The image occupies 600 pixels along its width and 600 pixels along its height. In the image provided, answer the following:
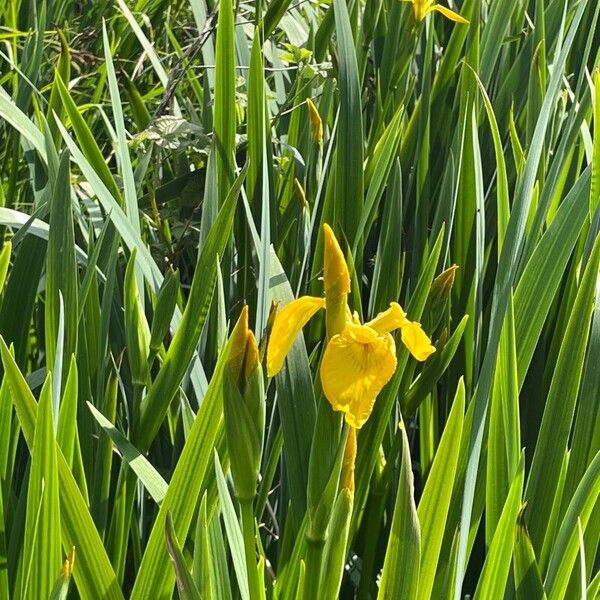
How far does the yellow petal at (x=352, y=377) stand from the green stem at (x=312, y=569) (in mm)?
94

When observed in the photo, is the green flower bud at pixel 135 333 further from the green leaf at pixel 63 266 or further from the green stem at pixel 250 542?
the green stem at pixel 250 542

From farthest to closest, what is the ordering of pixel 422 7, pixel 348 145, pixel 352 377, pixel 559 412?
1. pixel 422 7
2. pixel 348 145
3. pixel 559 412
4. pixel 352 377

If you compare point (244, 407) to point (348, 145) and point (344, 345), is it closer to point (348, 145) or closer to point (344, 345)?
A: point (344, 345)

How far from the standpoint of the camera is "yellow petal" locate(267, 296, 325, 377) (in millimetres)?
412

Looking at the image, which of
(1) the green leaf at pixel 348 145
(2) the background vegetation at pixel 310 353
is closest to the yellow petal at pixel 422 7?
(2) the background vegetation at pixel 310 353

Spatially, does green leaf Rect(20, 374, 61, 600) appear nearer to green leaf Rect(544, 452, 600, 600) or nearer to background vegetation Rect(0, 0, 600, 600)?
background vegetation Rect(0, 0, 600, 600)

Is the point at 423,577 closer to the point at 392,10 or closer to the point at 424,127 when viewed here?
the point at 424,127

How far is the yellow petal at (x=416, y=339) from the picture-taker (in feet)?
1.41

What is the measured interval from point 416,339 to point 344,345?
5 centimetres

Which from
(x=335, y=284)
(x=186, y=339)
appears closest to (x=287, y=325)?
(x=335, y=284)

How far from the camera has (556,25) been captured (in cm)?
120

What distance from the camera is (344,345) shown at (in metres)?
0.40

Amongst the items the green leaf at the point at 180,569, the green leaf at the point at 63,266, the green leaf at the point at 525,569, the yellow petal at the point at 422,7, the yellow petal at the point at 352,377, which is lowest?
the green leaf at the point at 525,569

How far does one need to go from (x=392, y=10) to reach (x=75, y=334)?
692 mm
